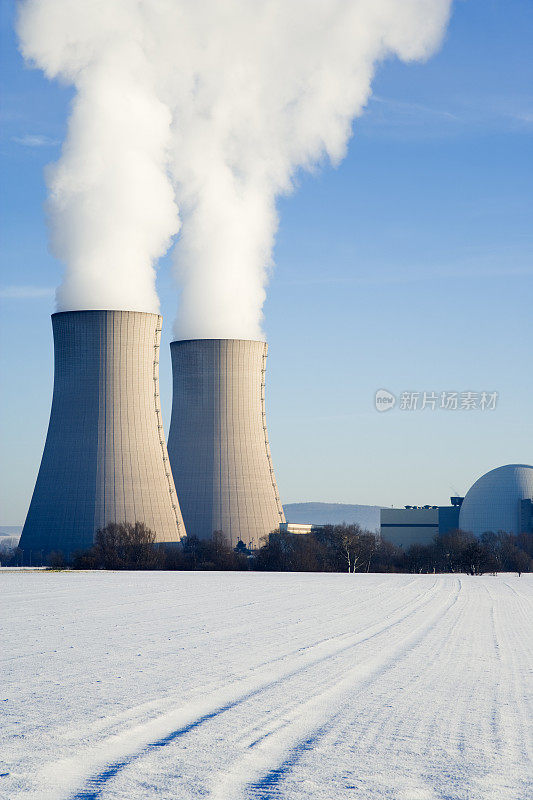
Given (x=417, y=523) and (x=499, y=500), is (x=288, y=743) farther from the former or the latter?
(x=417, y=523)

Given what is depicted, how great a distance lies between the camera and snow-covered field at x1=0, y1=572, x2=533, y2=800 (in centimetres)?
539

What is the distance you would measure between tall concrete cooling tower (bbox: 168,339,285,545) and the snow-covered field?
88.6 feet

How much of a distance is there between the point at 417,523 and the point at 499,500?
1271 centimetres

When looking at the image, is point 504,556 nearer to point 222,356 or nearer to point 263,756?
point 222,356

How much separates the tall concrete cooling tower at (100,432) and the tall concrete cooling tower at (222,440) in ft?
13.1

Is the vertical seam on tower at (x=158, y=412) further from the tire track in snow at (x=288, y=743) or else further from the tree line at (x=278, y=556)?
→ the tire track in snow at (x=288, y=743)

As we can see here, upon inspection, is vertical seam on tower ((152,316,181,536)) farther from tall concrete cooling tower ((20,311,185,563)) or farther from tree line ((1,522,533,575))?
tree line ((1,522,533,575))

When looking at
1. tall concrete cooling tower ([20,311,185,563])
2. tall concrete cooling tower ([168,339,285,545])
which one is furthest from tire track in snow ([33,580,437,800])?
tall concrete cooling tower ([168,339,285,545])

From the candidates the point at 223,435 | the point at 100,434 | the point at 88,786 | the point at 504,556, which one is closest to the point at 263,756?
the point at 88,786

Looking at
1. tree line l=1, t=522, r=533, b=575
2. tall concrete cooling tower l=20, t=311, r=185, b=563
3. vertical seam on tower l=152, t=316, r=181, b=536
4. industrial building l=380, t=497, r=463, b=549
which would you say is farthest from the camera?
industrial building l=380, t=497, r=463, b=549

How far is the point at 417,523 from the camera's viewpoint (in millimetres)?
85562

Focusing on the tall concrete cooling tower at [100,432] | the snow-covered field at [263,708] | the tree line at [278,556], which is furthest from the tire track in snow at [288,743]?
the tree line at [278,556]

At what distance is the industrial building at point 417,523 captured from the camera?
277 feet

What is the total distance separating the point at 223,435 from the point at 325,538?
14223 mm
